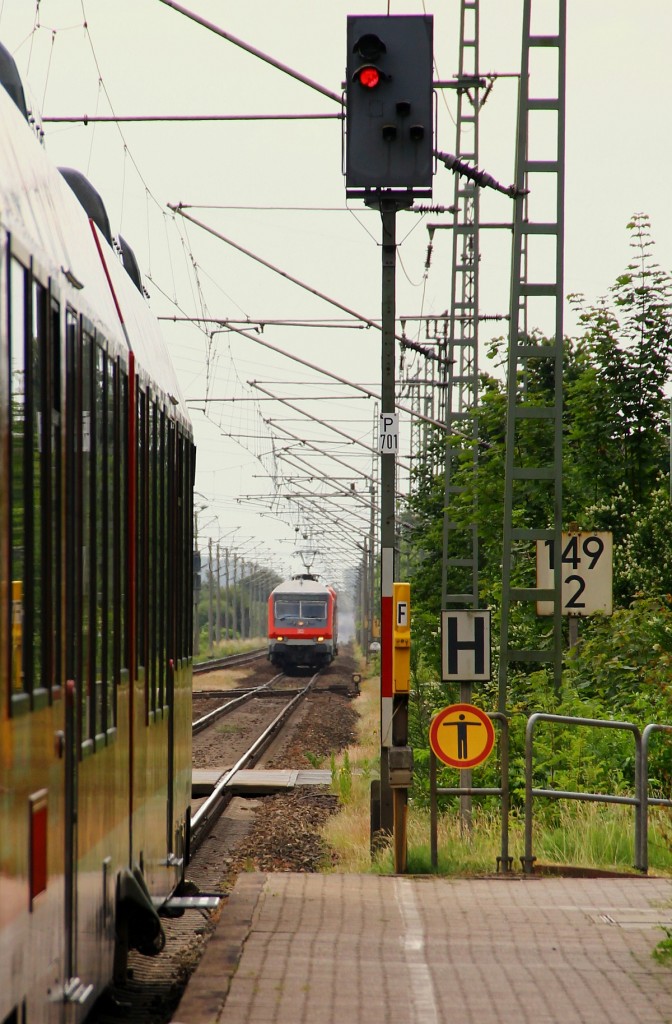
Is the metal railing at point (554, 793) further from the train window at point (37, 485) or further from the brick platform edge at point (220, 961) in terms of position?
the train window at point (37, 485)

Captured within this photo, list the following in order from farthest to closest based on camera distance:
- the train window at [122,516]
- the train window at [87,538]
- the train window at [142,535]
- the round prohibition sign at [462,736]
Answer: the round prohibition sign at [462,736], the train window at [142,535], the train window at [122,516], the train window at [87,538]

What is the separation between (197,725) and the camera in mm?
30391

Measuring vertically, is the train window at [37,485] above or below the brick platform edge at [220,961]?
above

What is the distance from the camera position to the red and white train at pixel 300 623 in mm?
57469

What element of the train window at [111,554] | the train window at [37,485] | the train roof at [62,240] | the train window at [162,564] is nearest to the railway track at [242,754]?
the train window at [162,564]

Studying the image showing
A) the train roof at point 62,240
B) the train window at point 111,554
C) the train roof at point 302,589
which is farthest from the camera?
the train roof at point 302,589

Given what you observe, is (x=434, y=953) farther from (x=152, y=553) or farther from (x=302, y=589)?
(x=302, y=589)

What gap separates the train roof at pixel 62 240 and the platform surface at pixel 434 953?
9.67 feet

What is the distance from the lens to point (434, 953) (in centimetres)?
869

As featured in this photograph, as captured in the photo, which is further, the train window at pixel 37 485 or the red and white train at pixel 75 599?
the train window at pixel 37 485

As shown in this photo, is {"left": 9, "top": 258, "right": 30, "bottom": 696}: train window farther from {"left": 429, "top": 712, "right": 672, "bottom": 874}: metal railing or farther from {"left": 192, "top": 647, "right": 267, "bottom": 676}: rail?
{"left": 192, "top": 647, "right": 267, "bottom": 676}: rail

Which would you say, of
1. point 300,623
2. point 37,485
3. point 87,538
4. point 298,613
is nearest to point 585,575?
point 87,538

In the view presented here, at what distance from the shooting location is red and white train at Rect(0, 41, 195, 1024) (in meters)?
4.66

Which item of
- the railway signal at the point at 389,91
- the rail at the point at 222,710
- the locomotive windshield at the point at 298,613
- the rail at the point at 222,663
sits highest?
the railway signal at the point at 389,91
